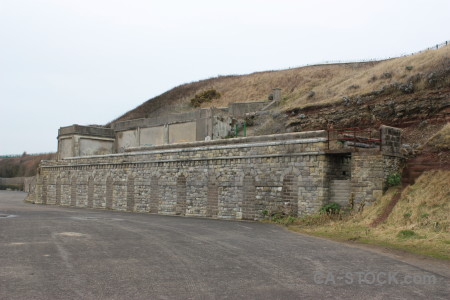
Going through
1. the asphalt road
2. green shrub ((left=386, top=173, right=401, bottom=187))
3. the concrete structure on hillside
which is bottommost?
the asphalt road

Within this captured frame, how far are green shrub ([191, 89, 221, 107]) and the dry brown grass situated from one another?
0.93 m

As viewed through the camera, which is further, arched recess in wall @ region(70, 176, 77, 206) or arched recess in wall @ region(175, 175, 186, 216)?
arched recess in wall @ region(70, 176, 77, 206)

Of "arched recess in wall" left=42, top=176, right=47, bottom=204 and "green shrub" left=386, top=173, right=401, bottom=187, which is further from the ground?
"green shrub" left=386, top=173, right=401, bottom=187

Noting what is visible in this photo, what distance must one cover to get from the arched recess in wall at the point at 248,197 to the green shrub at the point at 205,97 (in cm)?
4690

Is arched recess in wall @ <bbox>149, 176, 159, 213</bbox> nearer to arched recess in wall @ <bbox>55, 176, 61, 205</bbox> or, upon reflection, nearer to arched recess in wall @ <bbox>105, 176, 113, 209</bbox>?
arched recess in wall @ <bbox>105, 176, 113, 209</bbox>

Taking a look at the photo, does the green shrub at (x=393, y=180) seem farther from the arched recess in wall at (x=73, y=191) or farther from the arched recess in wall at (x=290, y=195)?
the arched recess in wall at (x=73, y=191)

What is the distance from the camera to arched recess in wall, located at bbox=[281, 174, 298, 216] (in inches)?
741

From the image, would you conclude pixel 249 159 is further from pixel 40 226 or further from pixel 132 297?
pixel 132 297

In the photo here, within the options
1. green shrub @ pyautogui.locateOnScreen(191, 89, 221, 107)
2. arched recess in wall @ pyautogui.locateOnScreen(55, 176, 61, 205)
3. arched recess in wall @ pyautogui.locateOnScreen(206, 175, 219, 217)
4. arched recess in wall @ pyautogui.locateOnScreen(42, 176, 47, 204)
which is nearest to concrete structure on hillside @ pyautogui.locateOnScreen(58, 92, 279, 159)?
arched recess in wall @ pyautogui.locateOnScreen(55, 176, 61, 205)

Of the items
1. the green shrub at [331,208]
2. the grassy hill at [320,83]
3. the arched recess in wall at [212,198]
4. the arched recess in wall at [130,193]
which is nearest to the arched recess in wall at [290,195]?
the green shrub at [331,208]

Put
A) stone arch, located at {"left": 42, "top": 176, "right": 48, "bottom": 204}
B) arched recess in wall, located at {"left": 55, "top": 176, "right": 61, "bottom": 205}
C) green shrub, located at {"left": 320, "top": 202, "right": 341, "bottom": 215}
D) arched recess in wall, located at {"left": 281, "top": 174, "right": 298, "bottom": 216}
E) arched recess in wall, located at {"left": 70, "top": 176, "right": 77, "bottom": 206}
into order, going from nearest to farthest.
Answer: green shrub, located at {"left": 320, "top": 202, "right": 341, "bottom": 215}
arched recess in wall, located at {"left": 281, "top": 174, "right": 298, "bottom": 216}
arched recess in wall, located at {"left": 70, "top": 176, "right": 77, "bottom": 206}
arched recess in wall, located at {"left": 55, "top": 176, "right": 61, "bottom": 205}
stone arch, located at {"left": 42, "top": 176, "right": 48, "bottom": 204}

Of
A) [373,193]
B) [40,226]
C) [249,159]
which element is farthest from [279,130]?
[40,226]

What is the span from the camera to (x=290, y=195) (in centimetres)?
1903

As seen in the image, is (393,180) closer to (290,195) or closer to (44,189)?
(290,195)
